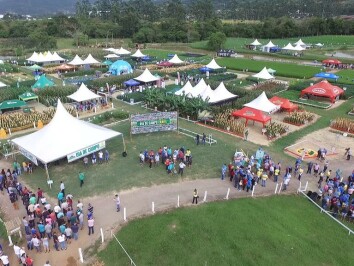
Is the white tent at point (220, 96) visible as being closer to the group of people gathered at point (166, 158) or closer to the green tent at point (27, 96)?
the group of people gathered at point (166, 158)

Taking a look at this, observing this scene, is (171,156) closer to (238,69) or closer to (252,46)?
(238,69)

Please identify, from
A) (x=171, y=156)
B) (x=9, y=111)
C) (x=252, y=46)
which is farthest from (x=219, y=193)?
(x=252, y=46)

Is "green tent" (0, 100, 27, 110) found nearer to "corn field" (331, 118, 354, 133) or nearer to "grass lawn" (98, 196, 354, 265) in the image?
"grass lawn" (98, 196, 354, 265)

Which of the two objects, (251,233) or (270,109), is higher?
(270,109)

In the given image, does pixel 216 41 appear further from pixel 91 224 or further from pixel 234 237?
pixel 91 224

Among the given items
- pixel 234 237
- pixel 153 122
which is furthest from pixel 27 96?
pixel 234 237
